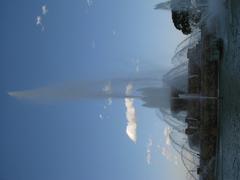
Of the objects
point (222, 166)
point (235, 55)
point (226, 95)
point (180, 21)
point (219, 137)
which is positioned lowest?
Answer: point (222, 166)

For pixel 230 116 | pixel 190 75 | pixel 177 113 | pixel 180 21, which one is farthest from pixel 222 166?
pixel 180 21

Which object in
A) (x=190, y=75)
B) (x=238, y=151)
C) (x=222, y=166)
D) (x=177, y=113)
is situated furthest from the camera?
(x=177, y=113)

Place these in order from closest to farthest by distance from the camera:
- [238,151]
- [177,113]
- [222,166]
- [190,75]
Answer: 1. [238,151]
2. [222,166]
3. [190,75]
4. [177,113]

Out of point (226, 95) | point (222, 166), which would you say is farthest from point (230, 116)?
point (222, 166)

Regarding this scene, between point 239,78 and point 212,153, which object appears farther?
point 212,153

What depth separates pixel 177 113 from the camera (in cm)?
→ 1925

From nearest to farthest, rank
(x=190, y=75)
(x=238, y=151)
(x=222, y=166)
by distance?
(x=238, y=151), (x=222, y=166), (x=190, y=75)

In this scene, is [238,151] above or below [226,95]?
below

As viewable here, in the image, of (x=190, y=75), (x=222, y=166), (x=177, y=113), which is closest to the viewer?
(x=222, y=166)

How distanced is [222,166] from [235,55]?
3.92 meters

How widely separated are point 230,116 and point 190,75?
3463 mm

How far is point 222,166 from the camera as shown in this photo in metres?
14.1

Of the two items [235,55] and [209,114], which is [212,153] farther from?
[235,55]

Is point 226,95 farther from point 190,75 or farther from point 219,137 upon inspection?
point 190,75
